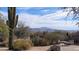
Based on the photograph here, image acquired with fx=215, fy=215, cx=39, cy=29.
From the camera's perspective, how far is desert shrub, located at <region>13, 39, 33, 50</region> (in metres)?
2.50

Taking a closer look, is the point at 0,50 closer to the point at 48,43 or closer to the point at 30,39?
the point at 30,39

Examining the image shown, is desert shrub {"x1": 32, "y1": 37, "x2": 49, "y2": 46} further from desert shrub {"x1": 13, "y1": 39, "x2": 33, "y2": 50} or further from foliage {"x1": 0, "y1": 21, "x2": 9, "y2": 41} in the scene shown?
foliage {"x1": 0, "y1": 21, "x2": 9, "y2": 41}

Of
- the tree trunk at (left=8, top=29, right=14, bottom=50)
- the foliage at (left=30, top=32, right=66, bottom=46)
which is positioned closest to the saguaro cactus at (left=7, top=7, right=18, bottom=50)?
the tree trunk at (left=8, top=29, right=14, bottom=50)

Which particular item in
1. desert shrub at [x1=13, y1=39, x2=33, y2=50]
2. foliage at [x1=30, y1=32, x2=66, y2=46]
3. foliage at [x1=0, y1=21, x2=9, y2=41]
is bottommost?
desert shrub at [x1=13, y1=39, x2=33, y2=50]

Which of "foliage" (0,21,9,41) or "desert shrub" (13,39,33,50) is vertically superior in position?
"foliage" (0,21,9,41)

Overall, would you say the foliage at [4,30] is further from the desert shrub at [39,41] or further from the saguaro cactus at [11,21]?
the desert shrub at [39,41]

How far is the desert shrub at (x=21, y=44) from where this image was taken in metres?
2.50

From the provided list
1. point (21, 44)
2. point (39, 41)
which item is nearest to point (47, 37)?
point (39, 41)

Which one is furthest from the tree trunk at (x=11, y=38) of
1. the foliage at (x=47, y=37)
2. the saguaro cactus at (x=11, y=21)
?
the foliage at (x=47, y=37)

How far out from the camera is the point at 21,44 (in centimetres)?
252

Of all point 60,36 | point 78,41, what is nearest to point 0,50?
point 60,36
